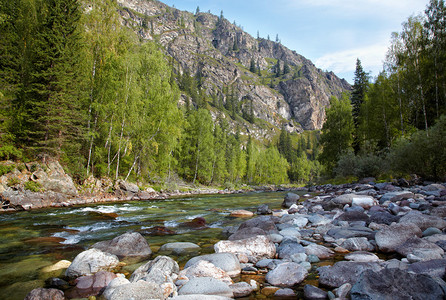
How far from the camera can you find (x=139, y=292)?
10.7ft

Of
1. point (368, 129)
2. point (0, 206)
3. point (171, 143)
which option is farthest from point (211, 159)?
point (0, 206)

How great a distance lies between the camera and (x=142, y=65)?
2623 cm

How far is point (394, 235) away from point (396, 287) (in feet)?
9.56

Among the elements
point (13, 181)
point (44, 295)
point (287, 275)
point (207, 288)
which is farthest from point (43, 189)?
point (287, 275)

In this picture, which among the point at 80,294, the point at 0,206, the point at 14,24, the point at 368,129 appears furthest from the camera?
the point at 368,129

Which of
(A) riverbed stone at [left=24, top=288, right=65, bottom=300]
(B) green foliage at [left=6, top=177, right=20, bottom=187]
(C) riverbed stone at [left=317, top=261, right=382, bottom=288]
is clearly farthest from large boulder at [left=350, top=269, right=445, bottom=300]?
(B) green foliage at [left=6, top=177, right=20, bottom=187]

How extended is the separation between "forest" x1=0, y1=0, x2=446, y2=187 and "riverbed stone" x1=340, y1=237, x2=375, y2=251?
1401 cm

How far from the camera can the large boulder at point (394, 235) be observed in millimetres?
5032

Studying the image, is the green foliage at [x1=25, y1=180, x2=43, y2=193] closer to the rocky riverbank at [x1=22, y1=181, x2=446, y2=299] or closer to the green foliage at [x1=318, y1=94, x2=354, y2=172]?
the rocky riverbank at [x1=22, y1=181, x2=446, y2=299]

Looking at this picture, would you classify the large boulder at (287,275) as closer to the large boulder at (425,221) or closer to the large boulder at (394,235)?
the large boulder at (394,235)

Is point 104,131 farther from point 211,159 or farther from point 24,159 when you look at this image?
point 211,159

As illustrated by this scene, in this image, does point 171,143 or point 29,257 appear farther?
point 171,143

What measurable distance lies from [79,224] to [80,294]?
616 centimetres

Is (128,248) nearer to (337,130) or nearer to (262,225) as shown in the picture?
(262,225)
